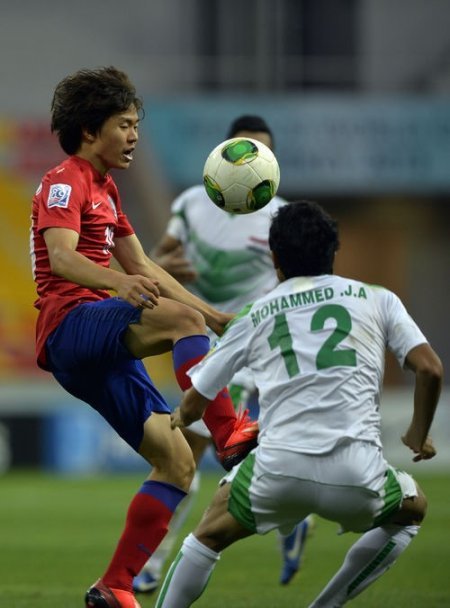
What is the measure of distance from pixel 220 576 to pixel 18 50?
14.7 metres

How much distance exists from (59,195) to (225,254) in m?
2.64

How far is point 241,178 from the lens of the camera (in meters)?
6.24

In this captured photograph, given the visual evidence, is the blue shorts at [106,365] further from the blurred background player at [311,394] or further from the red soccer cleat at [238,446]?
the blurred background player at [311,394]

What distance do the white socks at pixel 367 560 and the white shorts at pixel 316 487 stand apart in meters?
0.25

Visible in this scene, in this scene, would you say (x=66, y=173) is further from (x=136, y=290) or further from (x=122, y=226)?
(x=136, y=290)

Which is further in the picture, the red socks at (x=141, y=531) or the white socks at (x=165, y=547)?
the white socks at (x=165, y=547)

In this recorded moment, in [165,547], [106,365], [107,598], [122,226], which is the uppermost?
[122,226]

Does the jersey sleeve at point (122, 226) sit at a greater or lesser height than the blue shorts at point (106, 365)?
greater

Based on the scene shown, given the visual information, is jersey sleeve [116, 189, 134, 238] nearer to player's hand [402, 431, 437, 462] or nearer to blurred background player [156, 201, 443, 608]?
blurred background player [156, 201, 443, 608]

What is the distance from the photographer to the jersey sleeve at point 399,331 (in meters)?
4.89

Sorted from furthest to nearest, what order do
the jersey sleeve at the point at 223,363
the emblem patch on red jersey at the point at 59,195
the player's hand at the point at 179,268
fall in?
1. the player's hand at the point at 179,268
2. the emblem patch on red jersey at the point at 59,195
3. the jersey sleeve at the point at 223,363

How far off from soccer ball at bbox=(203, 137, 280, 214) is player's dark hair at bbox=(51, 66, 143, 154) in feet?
1.82

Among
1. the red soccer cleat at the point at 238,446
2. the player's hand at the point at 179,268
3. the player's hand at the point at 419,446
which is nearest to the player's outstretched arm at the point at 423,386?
the player's hand at the point at 419,446

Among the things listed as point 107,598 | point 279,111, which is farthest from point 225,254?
point 279,111
